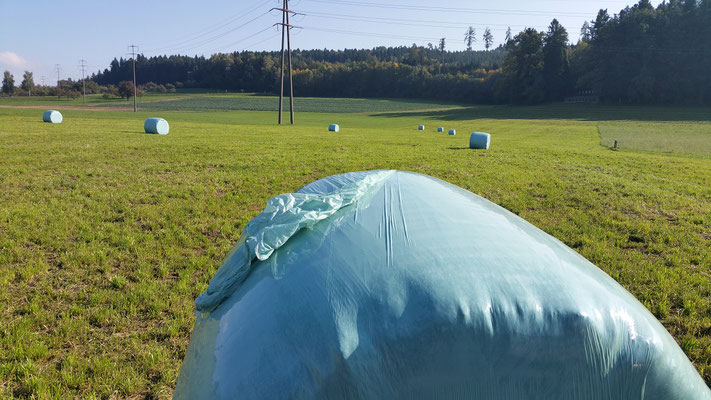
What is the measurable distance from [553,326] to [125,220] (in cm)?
718

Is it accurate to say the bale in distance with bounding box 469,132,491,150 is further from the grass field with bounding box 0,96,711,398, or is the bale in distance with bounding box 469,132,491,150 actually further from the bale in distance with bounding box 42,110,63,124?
the bale in distance with bounding box 42,110,63,124

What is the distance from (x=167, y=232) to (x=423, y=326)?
19.7ft

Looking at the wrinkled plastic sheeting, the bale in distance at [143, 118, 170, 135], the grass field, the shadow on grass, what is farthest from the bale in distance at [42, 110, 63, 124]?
the shadow on grass

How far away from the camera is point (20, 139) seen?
54.2ft

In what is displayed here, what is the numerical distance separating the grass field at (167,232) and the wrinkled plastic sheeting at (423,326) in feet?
6.64

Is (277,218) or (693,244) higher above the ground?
(277,218)

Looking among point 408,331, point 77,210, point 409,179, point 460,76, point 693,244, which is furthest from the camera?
point 460,76

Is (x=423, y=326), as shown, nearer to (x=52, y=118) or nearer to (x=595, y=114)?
(x=52, y=118)

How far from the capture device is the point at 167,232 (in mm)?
6930

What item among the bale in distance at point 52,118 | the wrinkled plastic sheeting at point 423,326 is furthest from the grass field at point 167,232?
the bale in distance at point 52,118

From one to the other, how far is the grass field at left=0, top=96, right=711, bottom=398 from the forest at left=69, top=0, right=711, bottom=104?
7507 centimetres

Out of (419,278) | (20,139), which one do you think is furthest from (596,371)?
(20,139)

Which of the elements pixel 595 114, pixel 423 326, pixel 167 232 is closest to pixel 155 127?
pixel 167 232

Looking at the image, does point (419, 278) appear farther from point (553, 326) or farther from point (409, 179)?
point (409, 179)
